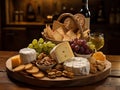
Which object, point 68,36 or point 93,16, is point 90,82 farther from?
point 93,16

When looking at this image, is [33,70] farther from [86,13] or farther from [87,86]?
[86,13]

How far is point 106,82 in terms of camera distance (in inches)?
62.5

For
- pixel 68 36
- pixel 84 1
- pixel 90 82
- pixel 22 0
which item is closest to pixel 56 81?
pixel 90 82

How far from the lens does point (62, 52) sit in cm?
162

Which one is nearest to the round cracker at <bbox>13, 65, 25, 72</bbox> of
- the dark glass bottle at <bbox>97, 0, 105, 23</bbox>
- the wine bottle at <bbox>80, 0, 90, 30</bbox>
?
the wine bottle at <bbox>80, 0, 90, 30</bbox>

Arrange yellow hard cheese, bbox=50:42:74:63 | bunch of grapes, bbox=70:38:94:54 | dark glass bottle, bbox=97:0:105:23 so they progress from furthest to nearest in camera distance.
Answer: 1. dark glass bottle, bbox=97:0:105:23
2. bunch of grapes, bbox=70:38:94:54
3. yellow hard cheese, bbox=50:42:74:63

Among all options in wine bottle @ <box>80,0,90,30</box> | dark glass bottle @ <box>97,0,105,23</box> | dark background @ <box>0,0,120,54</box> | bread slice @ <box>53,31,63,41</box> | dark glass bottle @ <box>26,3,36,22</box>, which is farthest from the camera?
dark glass bottle @ <box>26,3,36,22</box>

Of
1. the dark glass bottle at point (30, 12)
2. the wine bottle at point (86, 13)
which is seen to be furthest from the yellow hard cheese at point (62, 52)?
the dark glass bottle at point (30, 12)

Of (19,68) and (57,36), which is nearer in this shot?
(19,68)

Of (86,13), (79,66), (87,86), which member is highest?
(86,13)

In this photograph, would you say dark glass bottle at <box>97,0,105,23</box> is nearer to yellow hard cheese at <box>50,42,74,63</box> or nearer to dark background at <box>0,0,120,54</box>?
dark background at <box>0,0,120,54</box>

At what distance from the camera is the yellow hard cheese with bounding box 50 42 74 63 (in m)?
1.61

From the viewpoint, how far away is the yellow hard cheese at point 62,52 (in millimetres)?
1605

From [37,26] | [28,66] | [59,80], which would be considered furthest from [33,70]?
[37,26]
